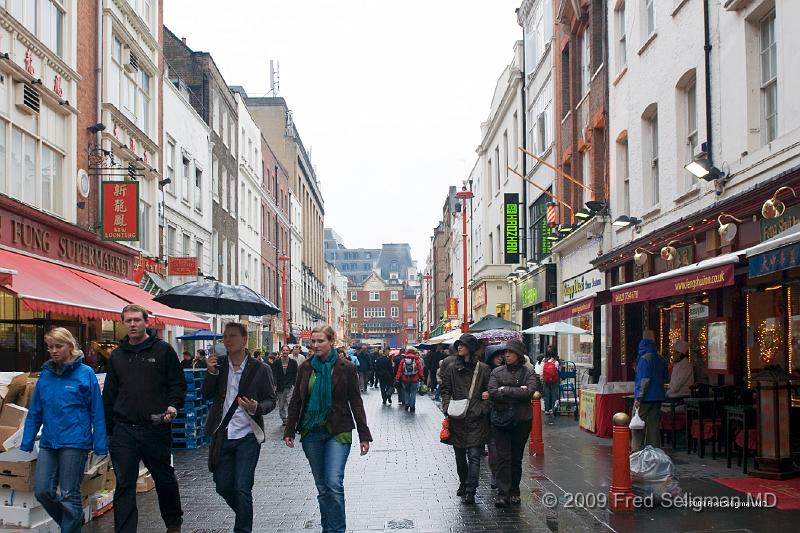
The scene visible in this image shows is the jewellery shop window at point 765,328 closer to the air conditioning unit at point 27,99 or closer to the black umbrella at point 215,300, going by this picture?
the black umbrella at point 215,300

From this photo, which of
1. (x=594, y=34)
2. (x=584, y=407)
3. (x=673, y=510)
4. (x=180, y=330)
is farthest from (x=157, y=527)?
(x=180, y=330)

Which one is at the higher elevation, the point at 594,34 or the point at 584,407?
the point at 594,34

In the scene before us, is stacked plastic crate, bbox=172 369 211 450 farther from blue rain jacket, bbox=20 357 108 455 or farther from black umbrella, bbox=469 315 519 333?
black umbrella, bbox=469 315 519 333

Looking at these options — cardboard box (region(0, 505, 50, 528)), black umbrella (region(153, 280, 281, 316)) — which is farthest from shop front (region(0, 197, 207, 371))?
cardboard box (region(0, 505, 50, 528))

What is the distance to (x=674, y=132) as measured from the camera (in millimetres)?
15414

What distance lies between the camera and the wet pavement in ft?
26.9

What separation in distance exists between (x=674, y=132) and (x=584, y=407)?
5.47m

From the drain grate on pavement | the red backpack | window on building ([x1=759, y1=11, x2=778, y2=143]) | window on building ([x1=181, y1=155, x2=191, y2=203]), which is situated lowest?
the drain grate on pavement

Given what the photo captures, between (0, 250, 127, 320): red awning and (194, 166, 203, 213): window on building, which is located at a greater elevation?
(194, 166, 203, 213): window on building

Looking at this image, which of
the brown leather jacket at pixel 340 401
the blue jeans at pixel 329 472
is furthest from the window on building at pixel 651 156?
the blue jeans at pixel 329 472

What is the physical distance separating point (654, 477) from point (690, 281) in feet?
9.63

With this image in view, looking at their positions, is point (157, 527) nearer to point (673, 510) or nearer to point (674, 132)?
point (673, 510)

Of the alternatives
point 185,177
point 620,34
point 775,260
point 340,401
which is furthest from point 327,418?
point 185,177

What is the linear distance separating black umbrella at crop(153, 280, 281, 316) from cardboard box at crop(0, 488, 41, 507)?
4.66 meters
